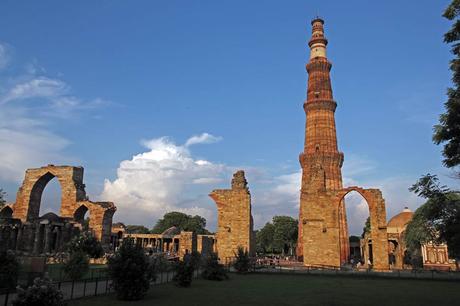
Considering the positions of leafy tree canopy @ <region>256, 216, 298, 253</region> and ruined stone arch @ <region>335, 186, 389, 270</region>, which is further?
leafy tree canopy @ <region>256, 216, 298, 253</region>

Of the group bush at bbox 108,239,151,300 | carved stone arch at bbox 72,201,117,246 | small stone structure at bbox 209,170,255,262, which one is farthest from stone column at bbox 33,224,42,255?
bush at bbox 108,239,151,300

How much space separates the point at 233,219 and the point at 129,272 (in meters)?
11.9

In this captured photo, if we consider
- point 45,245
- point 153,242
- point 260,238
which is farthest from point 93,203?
point 260,238

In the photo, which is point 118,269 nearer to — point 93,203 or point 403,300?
point 403,300

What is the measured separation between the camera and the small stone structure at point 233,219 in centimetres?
2148

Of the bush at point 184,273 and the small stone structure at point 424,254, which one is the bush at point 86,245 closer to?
the bush at point 184,273

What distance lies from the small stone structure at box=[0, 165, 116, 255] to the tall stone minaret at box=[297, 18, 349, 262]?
66.5 feet

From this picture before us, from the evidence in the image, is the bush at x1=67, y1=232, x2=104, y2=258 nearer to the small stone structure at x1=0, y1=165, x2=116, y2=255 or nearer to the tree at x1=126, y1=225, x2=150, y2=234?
the small stone structure at x1=0, y1=165, x2=116, y2=255

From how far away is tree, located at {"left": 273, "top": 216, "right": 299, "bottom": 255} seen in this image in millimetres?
61781

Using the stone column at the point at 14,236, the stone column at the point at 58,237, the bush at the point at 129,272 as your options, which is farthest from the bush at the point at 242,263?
the stone column at the point at 14,236

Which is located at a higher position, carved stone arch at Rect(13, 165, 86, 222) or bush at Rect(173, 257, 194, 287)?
carved stone arch at Rect(13, 165, 86, 222)

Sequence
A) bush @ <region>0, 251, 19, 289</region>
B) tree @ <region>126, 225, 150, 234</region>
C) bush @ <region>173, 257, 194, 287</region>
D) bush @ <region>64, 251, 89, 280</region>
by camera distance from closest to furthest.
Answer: bush @ <region>0, 251, 19, 289</region>, bush @ <region>173, 257, 194, 287</region>, bush @ <region>64, 251, 89, 280</region>, tree @ <region>126, 225, 150, 234</region>

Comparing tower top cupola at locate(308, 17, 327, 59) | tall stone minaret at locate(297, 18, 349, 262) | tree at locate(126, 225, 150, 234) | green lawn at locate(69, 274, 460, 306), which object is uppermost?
tower top cupola at locate(308, 17, 327, 59)

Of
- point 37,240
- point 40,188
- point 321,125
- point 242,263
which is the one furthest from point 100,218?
point 321,125
